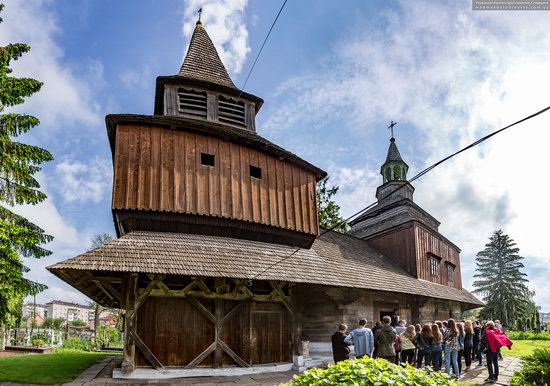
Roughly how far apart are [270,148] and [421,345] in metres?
8.22

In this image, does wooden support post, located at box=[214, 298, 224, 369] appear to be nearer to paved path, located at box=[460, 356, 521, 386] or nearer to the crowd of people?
the crowd of people

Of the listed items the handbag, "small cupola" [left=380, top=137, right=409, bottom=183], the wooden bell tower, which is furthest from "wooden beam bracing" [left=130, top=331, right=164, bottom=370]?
"small cupola" [left=380, top=137, right=409, bottom=183]

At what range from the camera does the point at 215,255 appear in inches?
441

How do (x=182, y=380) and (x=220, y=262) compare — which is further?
(x=220, y=262)

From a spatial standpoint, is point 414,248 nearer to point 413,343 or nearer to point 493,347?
point 413,343

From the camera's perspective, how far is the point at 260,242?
44.1 ft

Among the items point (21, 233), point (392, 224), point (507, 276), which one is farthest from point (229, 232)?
point (507, 276)

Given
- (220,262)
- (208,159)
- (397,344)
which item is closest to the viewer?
(397,344)

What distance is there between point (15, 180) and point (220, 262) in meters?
8.36

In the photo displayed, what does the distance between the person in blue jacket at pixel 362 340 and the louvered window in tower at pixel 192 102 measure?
10.5m

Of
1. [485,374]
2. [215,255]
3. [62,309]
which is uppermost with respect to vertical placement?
[215,255]

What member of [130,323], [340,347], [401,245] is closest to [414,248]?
[401,245]

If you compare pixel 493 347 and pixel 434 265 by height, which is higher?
pixel 434 265

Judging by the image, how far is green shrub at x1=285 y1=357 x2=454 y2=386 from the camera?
3586 millimetres
